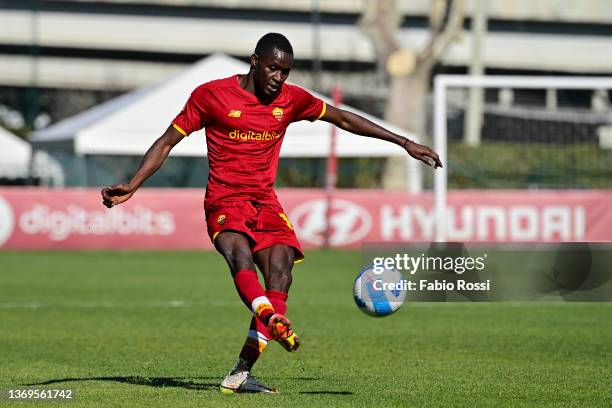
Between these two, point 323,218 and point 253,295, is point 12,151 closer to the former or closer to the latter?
→ point 323,218

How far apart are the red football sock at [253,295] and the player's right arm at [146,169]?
0.89 m

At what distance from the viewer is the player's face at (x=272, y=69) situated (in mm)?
8250

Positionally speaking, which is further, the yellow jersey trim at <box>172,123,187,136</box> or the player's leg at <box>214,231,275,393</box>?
the yellow jersey trim at <box>172,123,187,136</box>

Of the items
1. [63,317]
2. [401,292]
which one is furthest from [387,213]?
[401,292]

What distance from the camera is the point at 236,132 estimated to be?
858 cm

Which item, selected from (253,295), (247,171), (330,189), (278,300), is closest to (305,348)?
(278,300)

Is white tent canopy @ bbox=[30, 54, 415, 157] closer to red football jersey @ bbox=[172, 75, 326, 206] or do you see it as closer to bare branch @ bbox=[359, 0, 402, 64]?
bare branch @ bbox=[359, 0, 402, 64]

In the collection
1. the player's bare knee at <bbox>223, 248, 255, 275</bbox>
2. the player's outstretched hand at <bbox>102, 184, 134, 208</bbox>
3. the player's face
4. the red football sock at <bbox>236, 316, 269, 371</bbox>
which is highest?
the player's face

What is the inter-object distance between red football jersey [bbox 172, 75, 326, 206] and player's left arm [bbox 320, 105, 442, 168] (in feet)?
1.52

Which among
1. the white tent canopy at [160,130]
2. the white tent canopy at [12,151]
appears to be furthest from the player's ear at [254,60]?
the white tent canopy at [12,151]

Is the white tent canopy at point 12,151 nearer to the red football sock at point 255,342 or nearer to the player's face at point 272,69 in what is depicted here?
the red football sock at point 255,342

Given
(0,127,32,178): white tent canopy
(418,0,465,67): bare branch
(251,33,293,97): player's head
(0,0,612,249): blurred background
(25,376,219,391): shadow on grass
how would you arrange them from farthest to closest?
(418,0,465,67): bare branch < (0,127,32,178): white tent canopy < (0,0,612,249): blurred background < (25,376,219,391): shadow on grass < (251,33,293,97): player's head

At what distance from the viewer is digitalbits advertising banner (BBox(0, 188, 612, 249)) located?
2841cm

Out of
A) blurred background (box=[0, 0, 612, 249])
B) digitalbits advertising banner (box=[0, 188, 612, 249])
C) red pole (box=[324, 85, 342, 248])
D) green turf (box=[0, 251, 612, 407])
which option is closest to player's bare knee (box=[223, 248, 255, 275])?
green turf (box=[0, 251, 612, 407])
